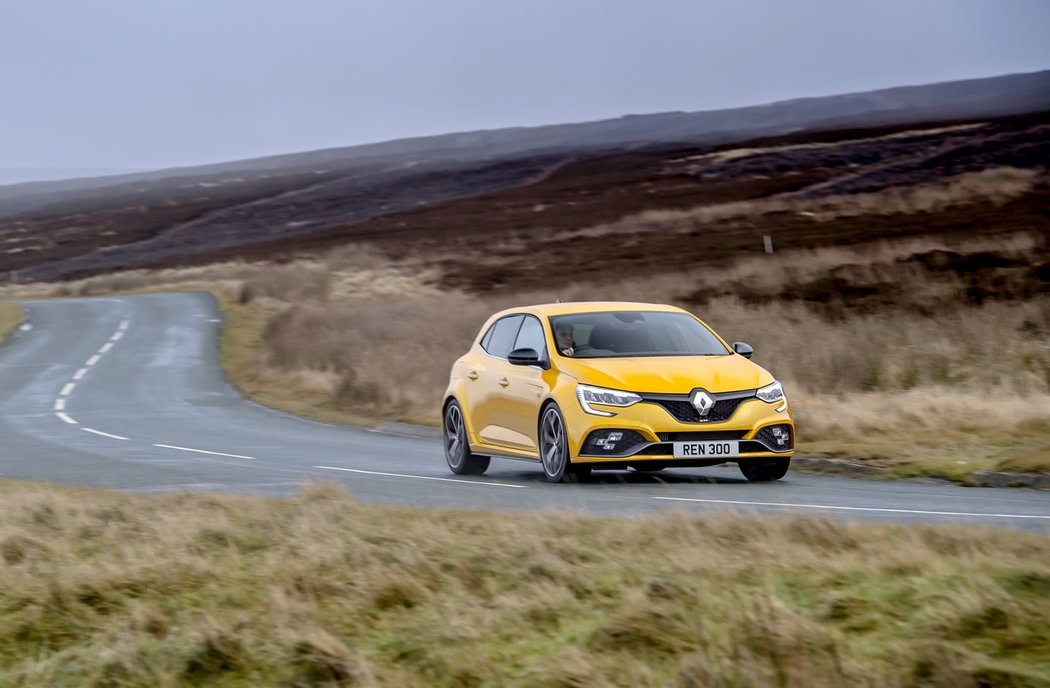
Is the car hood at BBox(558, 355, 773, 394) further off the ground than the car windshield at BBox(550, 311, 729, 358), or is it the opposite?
the car windshield at BBox(550, 311, 729, 358)

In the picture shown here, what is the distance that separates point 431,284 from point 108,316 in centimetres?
1131

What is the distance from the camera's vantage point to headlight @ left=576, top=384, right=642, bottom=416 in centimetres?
1309

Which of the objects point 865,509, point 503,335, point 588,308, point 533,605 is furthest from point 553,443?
point 533,605

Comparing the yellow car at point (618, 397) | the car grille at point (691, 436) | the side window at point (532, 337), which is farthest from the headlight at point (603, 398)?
the side window at point (532, 337)

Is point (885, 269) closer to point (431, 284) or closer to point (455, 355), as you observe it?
point (455, 355)

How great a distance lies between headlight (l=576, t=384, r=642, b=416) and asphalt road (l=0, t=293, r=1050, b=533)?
0.70 metres

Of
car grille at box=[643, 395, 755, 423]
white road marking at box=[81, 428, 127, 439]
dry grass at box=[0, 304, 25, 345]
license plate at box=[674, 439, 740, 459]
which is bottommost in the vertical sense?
dry grass at box=[0, 304, 25, 345]

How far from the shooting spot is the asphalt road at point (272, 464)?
11820mm

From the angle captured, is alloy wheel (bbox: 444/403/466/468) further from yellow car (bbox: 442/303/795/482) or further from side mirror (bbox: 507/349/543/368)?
side mirror (bbox: 507/349/543/368)

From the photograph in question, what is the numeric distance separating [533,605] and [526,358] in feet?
23.9

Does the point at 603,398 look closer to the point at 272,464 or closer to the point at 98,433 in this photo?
the point at 272,464

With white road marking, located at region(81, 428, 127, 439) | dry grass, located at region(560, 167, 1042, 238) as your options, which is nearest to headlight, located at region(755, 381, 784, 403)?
white road marking, located at region(81, 428, 127, 439)

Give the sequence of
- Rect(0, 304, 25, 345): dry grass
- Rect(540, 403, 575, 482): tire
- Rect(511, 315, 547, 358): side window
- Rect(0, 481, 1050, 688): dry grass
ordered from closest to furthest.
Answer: Rect(0, 481, 1050, 688): dry grass < Rect(540, 403, 575, 482): tire < Rect(511, 315, 547, 358): side window < Rect(0, 304, 25, 345): dry grass

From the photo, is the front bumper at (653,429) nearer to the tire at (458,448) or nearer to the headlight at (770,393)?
the headlight at (770,393)
